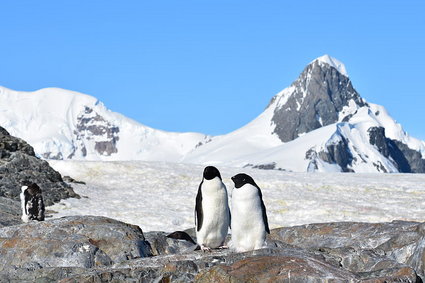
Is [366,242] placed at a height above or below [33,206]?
below

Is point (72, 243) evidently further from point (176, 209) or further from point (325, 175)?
point (325, 175)

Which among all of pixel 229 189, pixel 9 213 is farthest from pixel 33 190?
pixel 229 189

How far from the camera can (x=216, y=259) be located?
15.7m

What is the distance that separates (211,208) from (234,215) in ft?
4.77

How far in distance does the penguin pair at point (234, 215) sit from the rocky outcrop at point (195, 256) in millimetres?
667

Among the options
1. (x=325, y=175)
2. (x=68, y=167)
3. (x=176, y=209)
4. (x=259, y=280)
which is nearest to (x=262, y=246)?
(x=259, y=280)

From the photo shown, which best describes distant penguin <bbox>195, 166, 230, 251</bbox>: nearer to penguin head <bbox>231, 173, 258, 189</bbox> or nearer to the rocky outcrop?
the rocky outcrop

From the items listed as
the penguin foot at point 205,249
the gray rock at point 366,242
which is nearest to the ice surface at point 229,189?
the gray rock at point 366,242

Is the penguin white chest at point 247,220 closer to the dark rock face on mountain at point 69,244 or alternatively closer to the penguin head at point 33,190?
the dark rock face on mountain at point 69,244

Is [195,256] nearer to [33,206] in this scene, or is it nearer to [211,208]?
[211,208]

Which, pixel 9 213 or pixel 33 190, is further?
pixel 9 213

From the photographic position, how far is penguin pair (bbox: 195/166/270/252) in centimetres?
1617

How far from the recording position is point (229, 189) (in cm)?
4622

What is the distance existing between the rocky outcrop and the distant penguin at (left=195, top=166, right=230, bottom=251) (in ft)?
2.56
